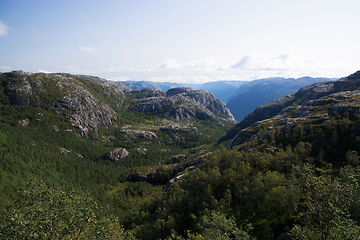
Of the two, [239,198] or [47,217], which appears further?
[239,198]

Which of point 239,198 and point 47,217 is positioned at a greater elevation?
point 47,217

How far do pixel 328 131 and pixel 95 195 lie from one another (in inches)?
8022

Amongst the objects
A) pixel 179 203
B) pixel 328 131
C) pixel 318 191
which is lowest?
pixel 179 203

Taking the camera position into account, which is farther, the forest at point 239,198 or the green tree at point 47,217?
the forest at point 239,198

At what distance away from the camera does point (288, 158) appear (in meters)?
76.2

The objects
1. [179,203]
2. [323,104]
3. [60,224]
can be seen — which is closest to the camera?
[60,224]

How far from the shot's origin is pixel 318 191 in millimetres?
24578

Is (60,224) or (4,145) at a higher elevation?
(60,224)

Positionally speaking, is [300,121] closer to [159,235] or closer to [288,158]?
[288,158]

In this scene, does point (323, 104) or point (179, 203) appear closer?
point (179, 203)

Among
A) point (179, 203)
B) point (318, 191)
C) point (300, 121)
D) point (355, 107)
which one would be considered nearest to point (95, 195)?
point (179, 203)

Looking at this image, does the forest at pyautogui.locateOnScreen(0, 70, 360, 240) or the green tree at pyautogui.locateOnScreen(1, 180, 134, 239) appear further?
the forest at pyautogui.locateOnScreen(0, 70, 360, 240)

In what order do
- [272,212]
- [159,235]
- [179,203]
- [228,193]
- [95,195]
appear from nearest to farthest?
1. [272,212]
2. [228,193]
3. [159,235]
4. [179,203]
5. [95,195]

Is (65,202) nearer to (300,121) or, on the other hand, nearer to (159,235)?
(159,235)
